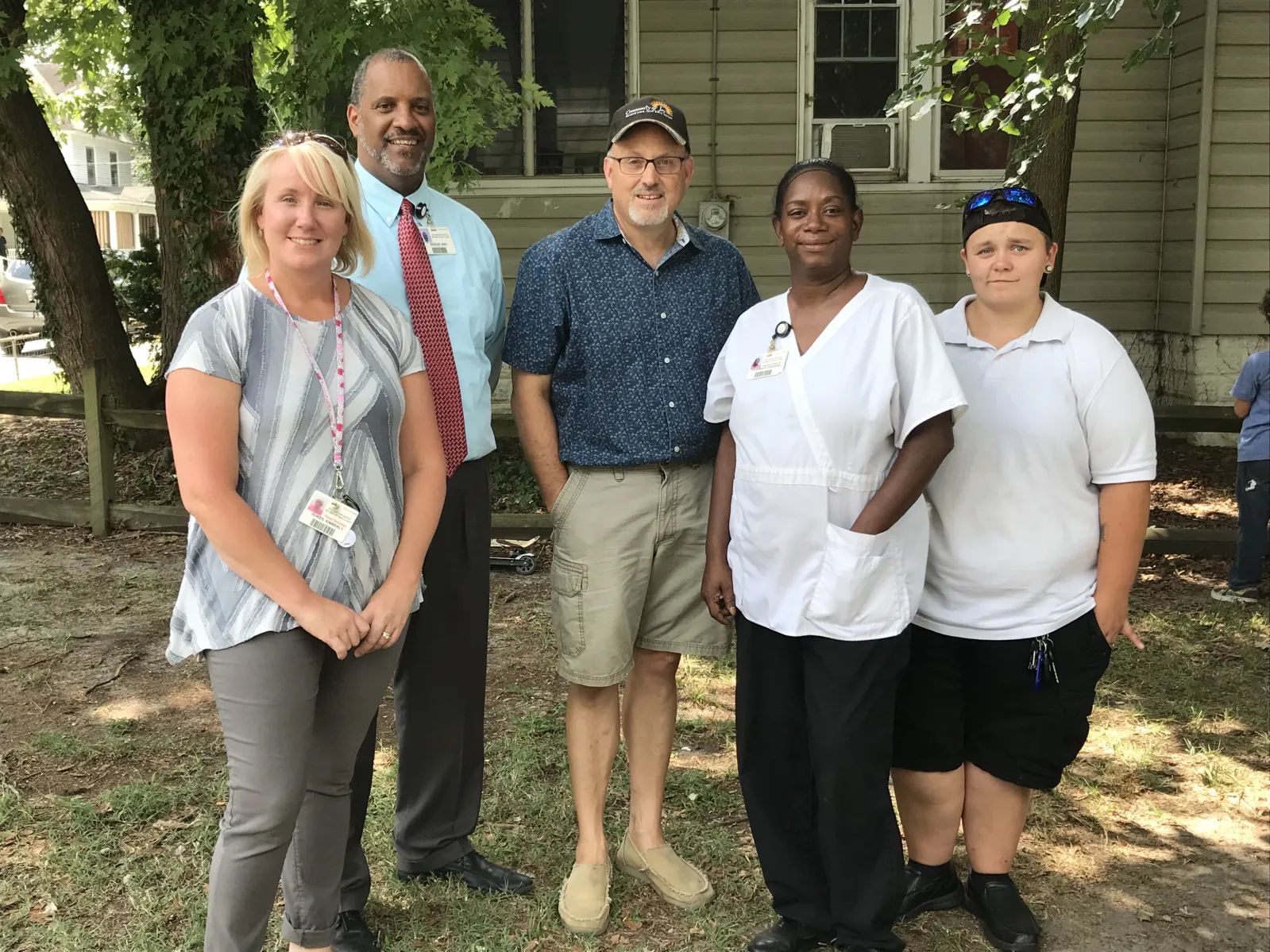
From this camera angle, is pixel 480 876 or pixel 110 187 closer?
pixel 480 876

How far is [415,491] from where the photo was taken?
8.58ft

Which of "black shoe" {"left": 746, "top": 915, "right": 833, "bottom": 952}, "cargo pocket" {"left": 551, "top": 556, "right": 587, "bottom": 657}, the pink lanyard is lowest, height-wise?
"black shoe" {"left": 746, "top": 915, "right": 833, "bottom": 952}

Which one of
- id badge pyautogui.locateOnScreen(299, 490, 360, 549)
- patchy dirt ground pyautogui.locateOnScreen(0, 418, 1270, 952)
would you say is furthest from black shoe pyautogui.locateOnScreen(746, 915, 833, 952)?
id badge pyautogui.locateOnScreen(299, 490, 360, 549)

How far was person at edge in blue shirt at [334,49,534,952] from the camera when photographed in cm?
299

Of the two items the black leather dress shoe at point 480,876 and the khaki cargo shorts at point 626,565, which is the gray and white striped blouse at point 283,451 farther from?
the black leather dress shoe at point 480,876

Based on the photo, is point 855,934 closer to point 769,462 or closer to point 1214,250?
point 769,462

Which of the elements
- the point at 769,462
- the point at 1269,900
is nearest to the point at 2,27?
the point at 769,462

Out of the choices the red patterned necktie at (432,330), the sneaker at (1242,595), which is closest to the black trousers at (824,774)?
the red patterned necktie at (432,330)

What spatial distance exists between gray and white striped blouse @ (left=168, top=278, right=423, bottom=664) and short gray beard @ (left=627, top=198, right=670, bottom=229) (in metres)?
0.85

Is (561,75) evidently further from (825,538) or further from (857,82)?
(825,538)

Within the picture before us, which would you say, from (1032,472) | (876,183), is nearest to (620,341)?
(1032,472)

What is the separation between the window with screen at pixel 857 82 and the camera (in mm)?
9555

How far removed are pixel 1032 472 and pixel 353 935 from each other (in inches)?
82.1

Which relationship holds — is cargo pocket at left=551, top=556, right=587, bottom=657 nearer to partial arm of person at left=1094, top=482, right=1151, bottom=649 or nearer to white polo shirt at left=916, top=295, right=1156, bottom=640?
white polo shirt at left=916, top=295, right=1156, bottom=640
